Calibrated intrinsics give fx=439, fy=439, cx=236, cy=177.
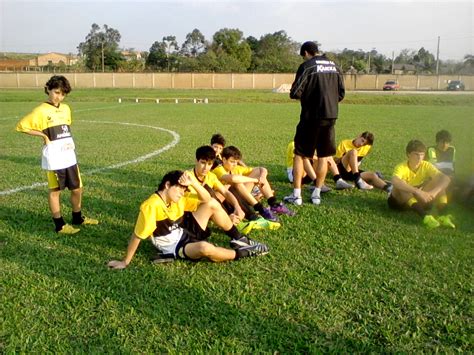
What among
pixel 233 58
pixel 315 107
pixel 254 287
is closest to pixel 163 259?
pixel 254 287

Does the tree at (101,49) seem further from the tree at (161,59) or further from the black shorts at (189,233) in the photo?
the black shorts at (189,233)

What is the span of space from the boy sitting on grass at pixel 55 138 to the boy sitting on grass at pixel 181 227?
1318mm

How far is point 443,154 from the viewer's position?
6.50 meters

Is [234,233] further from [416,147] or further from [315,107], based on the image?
[416,147]

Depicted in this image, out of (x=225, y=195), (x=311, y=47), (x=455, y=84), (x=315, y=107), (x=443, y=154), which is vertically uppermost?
(x=311, y=47)

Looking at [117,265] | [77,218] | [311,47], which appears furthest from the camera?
[311,47]

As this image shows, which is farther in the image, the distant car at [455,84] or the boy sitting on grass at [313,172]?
the distant car at [455,84]

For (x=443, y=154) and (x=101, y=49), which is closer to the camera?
(x=443, y=154)

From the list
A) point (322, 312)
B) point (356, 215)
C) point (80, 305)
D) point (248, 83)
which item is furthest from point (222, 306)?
point (248, 83)

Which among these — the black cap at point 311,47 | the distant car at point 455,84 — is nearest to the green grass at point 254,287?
the black cap at point 311,47

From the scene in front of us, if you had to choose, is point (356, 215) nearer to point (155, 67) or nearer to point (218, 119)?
point (218, 119)

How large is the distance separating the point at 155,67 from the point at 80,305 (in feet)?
235

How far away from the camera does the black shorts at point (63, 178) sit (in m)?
4.74

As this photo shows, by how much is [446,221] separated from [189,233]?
288 centimetres
